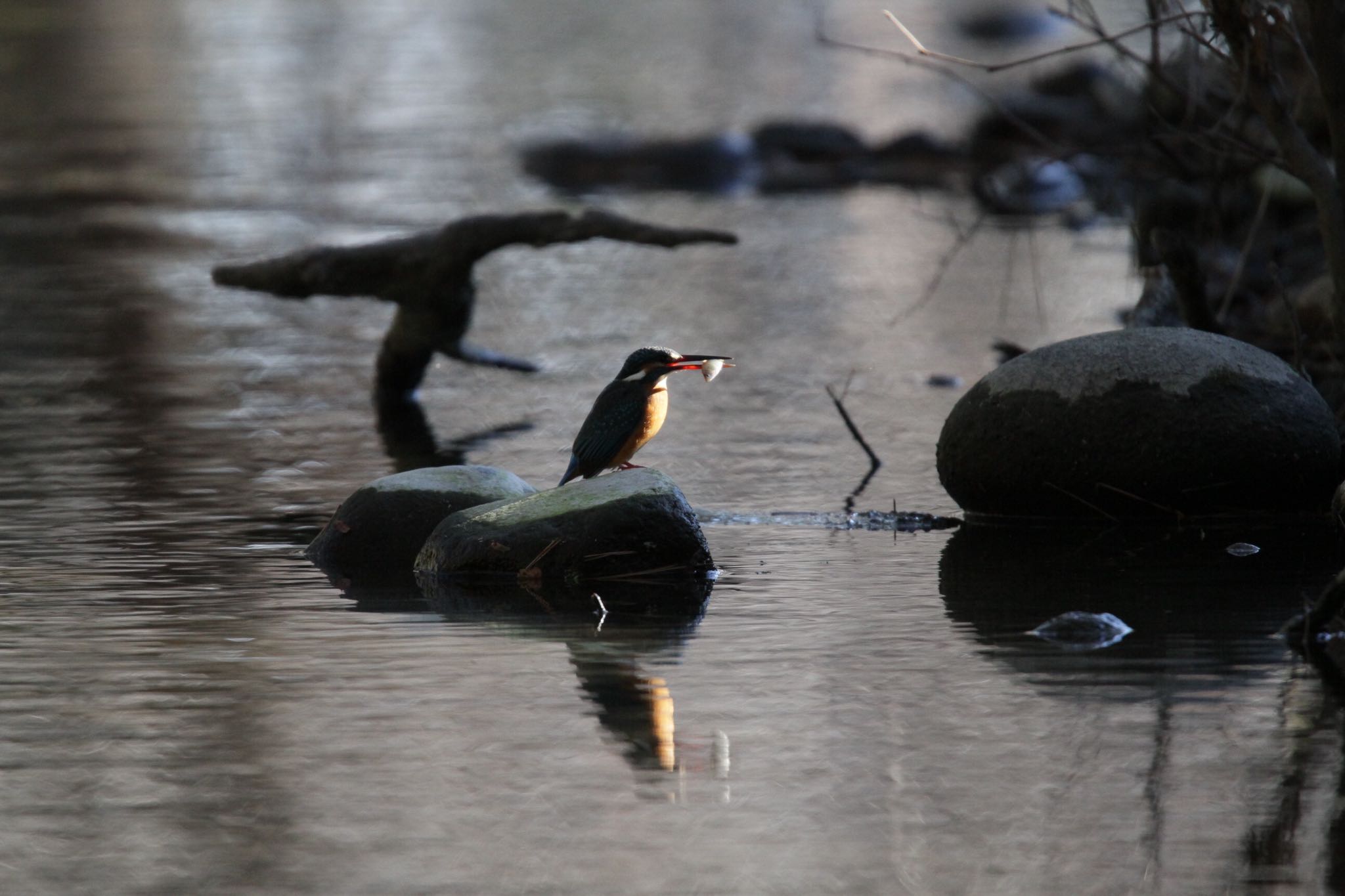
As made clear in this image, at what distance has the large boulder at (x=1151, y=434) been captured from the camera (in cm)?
867

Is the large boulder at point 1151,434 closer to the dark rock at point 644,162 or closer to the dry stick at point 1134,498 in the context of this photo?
the dry stick at point 1134,498

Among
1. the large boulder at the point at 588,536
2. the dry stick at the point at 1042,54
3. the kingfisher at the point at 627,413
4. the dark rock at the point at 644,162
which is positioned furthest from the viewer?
the dark rock at the point at 644,162

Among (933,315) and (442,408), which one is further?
(933,315)

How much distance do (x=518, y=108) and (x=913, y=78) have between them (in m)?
10.7

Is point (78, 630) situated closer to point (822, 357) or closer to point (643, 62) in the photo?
point (822, 357)

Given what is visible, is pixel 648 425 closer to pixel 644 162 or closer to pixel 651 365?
pixel 651 365

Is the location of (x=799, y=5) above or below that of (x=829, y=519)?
above

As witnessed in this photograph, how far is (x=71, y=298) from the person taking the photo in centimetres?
1741

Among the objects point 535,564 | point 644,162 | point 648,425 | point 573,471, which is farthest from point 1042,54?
point 644,162

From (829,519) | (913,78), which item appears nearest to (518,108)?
(913,78)

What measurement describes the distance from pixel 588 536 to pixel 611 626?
→ 25.9 inches

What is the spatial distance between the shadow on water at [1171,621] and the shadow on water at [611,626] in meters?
1.05

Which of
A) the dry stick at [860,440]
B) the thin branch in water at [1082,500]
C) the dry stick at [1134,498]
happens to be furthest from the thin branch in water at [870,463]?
the dry stick at [1134,498]

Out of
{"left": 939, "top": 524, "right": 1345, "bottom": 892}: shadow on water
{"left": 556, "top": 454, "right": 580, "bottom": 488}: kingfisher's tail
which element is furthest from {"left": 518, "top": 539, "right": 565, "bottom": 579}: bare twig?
{"left": 939, "top": 524, "right": 1345, "bottom": 892}: shadow on water
